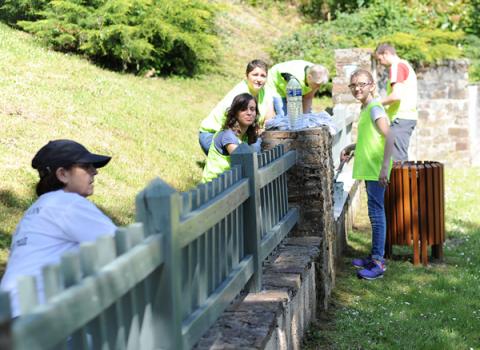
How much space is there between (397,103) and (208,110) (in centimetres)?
441

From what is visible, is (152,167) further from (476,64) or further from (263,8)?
(263,8)

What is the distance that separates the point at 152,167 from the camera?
918 cm

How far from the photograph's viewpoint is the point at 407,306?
601 centimetres

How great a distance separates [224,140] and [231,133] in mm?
76

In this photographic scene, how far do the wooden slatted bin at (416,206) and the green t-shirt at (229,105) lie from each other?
1.38 m

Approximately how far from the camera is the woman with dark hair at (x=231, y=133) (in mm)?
5805

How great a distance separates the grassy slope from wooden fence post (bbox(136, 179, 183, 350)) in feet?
11.4

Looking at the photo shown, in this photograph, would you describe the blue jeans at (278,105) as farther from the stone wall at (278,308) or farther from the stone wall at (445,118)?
the stone wall at (445,118)

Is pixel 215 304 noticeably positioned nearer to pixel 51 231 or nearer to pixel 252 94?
pixel 51 231

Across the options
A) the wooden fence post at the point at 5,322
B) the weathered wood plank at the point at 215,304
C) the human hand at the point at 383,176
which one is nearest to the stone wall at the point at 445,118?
the human hand at the point at 383,176

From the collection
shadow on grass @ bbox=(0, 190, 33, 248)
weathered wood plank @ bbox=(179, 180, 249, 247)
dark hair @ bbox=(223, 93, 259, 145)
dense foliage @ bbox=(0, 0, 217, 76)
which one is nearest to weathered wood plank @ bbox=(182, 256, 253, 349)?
weathered wood plank @ bbox=(179, 180, 249, 247)

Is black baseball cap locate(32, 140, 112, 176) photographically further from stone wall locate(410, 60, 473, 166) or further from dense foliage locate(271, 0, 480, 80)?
dense foliage locate(271, 0, 480, 80)

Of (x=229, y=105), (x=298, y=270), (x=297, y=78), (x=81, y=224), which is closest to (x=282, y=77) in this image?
(x=297, y=78)

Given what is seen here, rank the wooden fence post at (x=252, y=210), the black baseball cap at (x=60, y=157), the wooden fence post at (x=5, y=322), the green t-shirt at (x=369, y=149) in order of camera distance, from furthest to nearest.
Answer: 1. the green t-shirt at (x=369, y=149)
2. the wooden fence post at (x=252, y=210)
3. the black baseball cap at (x=60, y=157)
4. the wooden fence post at (x=5, y=322)
